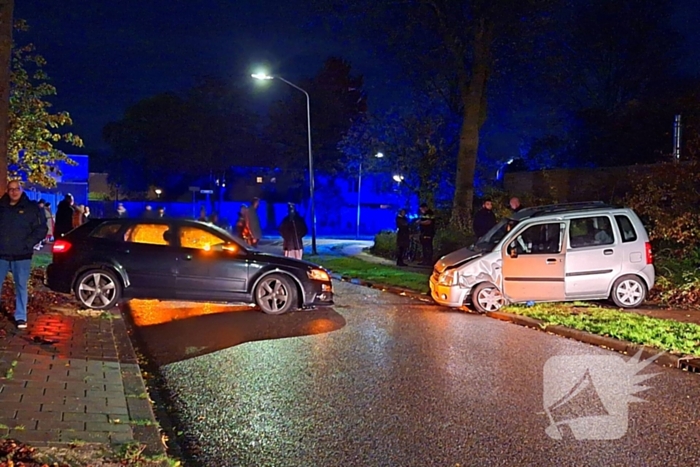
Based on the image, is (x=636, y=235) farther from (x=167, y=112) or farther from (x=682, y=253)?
(x=167, y=112)

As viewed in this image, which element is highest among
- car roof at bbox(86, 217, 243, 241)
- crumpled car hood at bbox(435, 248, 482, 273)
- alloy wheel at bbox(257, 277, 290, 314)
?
car roof at bbox(86, 217, 243, 241)

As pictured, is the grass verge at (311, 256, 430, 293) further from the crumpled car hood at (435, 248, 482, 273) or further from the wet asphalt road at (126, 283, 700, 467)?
the wet asphalt road at (126, 283, 700, 467)

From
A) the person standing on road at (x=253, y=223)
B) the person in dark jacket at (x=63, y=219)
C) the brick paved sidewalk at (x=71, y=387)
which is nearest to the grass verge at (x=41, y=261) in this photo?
the person in dark jacket at (x=63, y=219)

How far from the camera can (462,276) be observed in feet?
41.3

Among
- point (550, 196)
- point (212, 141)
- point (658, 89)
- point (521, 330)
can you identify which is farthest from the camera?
point (212, 141)

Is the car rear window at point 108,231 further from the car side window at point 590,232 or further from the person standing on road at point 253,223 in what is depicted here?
the car side window at point 590,232

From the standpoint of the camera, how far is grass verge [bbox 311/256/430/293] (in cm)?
1683

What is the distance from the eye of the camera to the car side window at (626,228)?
41.3ft

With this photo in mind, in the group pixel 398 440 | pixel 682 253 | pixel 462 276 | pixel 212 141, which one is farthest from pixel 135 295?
pixel 212 141

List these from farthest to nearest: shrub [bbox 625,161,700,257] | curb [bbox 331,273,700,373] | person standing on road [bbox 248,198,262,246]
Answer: person standing on road [bbox 248,198,262,246], shrub [bbox 625,161,700,257], curb [bbox 331,273,700,373]

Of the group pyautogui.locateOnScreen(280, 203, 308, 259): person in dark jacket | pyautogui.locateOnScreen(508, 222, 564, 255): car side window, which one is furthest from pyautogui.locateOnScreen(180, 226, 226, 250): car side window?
pyautogui.locateOnScreen(280, 203, 308, 259): person in dark jacket

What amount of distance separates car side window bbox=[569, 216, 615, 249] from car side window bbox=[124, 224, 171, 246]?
642cm

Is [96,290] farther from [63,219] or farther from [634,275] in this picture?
[634,275]

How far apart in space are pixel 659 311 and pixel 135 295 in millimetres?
8261
